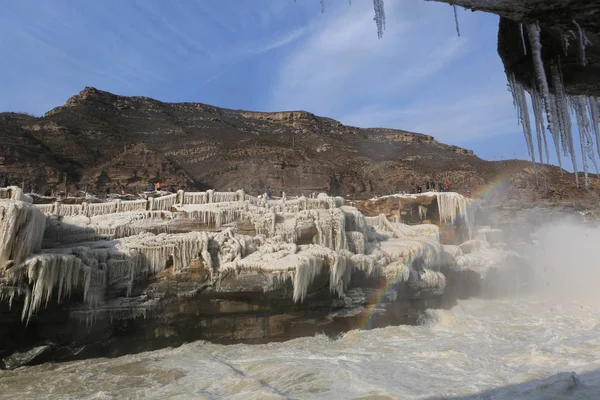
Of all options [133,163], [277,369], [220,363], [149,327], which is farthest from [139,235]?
[133,163]

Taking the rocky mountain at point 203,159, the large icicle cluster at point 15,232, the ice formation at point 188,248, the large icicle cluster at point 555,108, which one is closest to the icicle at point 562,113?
the large icicle cluster at point 555,108

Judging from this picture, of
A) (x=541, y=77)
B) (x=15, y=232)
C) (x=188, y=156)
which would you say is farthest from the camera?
(x=188, y=156)

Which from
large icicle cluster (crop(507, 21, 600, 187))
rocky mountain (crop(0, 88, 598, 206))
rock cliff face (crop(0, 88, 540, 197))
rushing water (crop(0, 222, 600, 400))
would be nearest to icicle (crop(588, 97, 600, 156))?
large icicle cluster (crop(507, 21, 600, 187))

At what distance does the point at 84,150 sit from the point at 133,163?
738cm

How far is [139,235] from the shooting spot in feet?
34.8

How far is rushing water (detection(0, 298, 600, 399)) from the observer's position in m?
7.16

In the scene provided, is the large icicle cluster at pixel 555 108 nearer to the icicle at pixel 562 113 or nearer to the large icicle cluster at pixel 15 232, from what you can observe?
the icicle at pixel 562 113

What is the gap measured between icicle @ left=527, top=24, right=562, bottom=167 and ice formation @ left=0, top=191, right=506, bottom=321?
839 cm

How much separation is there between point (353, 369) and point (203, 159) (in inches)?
1450

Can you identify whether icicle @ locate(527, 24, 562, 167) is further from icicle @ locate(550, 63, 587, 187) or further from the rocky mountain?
the rocky mountain

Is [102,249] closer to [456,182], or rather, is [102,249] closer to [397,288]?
[397,288]

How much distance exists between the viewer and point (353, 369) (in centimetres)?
845

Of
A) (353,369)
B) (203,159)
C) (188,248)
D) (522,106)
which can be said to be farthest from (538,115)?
(203,159)

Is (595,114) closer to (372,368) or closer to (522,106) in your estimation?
(522,106)
